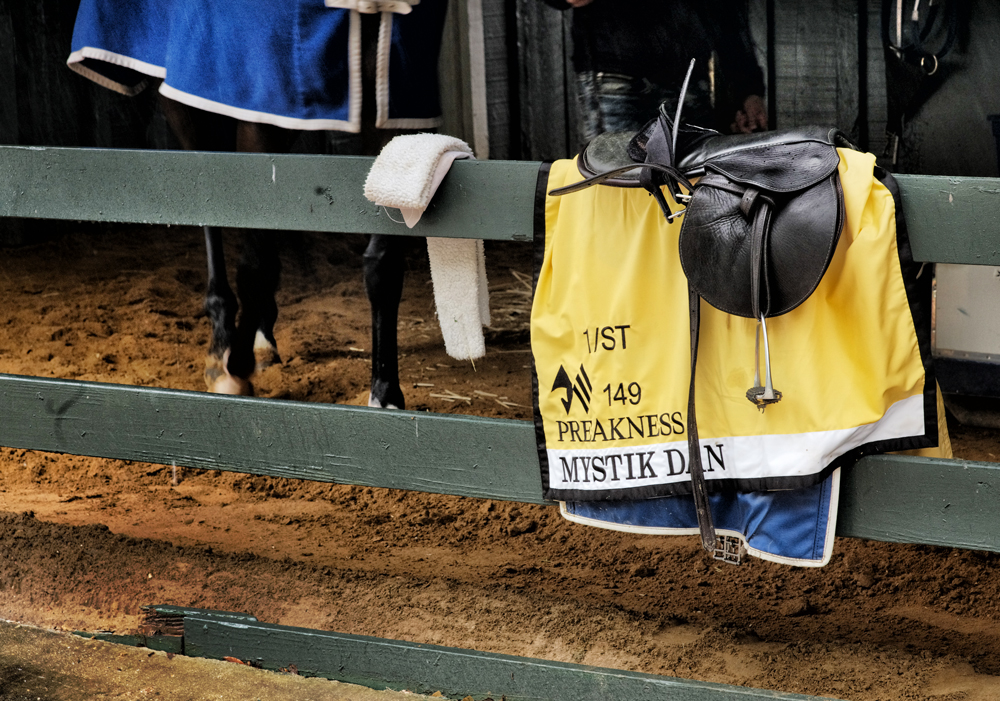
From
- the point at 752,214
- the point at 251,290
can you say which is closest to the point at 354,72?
the point at 251,290

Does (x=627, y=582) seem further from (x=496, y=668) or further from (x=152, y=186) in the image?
(x=152, y=186)

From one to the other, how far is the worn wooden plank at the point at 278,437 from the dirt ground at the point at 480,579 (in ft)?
1.25

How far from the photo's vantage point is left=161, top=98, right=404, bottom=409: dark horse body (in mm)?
2865

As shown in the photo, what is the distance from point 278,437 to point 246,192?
492 mm

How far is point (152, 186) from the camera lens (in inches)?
76.8

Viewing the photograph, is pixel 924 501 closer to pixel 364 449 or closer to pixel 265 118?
pixel 364 449

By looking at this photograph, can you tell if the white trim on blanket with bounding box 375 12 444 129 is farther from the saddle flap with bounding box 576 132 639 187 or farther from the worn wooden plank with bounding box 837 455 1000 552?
the worn wooden plank with bounding box 837 455 1000 552

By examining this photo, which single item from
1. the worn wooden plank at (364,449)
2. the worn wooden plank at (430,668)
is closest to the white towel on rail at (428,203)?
the worn wooden plank at (364,449)

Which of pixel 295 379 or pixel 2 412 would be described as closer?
pixel 2 412

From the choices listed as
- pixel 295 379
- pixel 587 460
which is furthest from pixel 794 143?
pixel 295 379

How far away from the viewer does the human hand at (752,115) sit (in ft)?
15.1

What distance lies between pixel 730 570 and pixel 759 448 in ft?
3.05

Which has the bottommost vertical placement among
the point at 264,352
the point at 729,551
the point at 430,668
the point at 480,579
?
the point at 480,579

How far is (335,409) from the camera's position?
1.92 m
